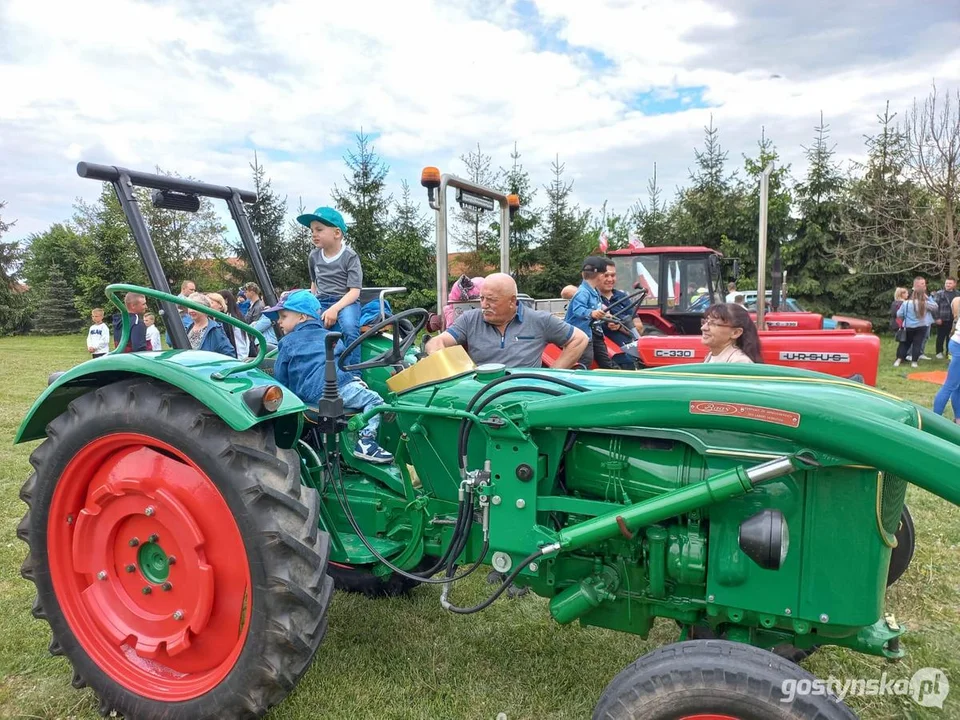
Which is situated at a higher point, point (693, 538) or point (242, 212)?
point (242, 212)

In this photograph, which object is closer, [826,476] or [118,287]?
[826,476]

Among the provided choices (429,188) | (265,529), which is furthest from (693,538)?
(429,188)

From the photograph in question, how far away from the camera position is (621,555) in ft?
6.91

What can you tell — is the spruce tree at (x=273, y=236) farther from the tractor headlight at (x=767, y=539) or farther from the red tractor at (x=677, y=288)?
the tractor headlight at (x=767, y=539)

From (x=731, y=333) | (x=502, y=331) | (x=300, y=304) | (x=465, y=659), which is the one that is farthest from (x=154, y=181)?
(x=731, y=333)

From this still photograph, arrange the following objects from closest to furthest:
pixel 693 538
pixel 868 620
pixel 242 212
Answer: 1. pixel 868 620
2. pixel 693 538
3. pixel 242 212

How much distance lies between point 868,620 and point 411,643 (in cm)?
170

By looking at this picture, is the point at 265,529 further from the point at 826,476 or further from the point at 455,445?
the point at 826,476

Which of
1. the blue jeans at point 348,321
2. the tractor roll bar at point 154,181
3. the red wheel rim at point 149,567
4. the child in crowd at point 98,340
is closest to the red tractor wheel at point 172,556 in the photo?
the red wheel rim at point 149,567

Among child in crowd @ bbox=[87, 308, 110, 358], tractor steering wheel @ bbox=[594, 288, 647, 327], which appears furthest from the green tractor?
child in crowd @ bbox=[87, 308, 110, 358]

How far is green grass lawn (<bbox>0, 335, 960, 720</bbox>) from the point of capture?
2.39m

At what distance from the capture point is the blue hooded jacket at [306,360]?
8.67ft

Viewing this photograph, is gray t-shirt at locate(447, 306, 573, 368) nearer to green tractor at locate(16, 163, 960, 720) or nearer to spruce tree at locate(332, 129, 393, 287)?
green tractor at locate(16, 163, 960, 720)

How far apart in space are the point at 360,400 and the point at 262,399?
0.53 metres
